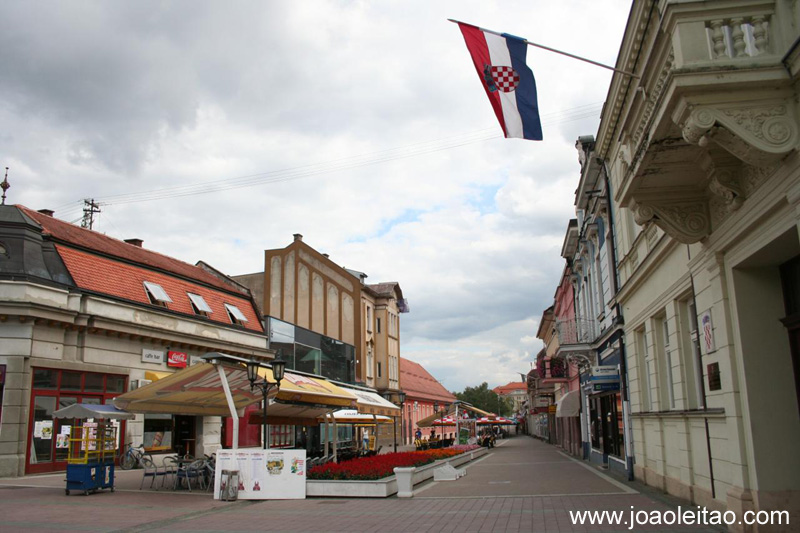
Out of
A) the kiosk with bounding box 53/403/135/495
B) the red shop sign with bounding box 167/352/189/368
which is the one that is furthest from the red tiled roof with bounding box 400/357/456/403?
the kiosk with bounding box 53/403/135/495

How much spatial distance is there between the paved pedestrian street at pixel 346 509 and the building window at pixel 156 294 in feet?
30.7

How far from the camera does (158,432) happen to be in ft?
82.9

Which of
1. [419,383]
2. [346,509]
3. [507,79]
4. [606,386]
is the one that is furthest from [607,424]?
[419,383]

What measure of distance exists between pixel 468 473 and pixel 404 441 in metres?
36.0

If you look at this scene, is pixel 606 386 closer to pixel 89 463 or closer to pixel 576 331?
pixel 576 331

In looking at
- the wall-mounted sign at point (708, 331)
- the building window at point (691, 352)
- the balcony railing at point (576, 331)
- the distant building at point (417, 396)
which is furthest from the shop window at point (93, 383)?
the distant building at point (417, 396)

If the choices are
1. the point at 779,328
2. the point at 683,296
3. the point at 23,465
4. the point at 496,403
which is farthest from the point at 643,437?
the point at 496,403

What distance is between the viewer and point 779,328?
891 centimetres

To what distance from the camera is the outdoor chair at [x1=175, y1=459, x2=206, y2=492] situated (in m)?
17.2

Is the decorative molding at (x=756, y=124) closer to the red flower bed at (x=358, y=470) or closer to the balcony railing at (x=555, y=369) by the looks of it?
the red flower bed at (x=358, y=470)

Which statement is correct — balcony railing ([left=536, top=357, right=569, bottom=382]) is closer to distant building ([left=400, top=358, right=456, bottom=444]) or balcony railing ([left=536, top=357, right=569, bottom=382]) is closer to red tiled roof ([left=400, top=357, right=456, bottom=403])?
distant building ([left=400, top=358, right=456, bottom=444])

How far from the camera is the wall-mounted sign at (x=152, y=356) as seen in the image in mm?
24656

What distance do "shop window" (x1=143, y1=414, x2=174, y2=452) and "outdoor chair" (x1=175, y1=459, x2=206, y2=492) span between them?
7.68m

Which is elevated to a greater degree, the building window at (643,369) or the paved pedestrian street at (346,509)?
the building window at (643,369)
